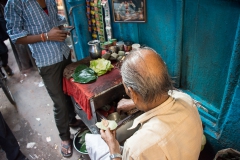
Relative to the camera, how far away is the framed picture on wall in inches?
92.0

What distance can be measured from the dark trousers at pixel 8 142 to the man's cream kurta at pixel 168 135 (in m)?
1.82

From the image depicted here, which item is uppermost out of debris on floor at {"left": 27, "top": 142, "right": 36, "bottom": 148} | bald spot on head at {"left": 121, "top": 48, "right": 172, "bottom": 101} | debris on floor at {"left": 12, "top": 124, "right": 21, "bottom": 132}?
bald spot on head at {"left": 121, "top": 48, "right": 172, "bottom": 101}

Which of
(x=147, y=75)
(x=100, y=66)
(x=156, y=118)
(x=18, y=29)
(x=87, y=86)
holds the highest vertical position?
(x=18, y=29)

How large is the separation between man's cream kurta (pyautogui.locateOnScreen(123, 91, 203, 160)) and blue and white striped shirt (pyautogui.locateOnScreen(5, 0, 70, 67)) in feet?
4.97

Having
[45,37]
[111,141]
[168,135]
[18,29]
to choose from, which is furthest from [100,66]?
[168,135]

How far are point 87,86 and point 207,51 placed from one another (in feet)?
4.58

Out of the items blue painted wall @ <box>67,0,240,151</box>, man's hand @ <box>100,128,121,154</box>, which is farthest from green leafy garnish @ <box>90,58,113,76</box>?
man's hand @ <box>100,128,121,154</box>

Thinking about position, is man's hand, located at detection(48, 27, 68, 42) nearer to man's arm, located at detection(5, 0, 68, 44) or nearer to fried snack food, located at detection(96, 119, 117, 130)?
man's arm, located at detection(5, 0, 68, 44)

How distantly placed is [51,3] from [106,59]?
994mm

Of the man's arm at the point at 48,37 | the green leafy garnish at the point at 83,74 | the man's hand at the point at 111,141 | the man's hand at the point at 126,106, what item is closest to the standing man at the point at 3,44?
the man's arm at the point at 48,37

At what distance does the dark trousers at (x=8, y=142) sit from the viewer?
2.29 m

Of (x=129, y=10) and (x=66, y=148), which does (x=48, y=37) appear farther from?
(x=66, y=148)

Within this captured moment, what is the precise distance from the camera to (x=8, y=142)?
239cm

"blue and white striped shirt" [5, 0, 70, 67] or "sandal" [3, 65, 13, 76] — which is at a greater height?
"blue and white striped shirt" [5, 0, 70, 67]
